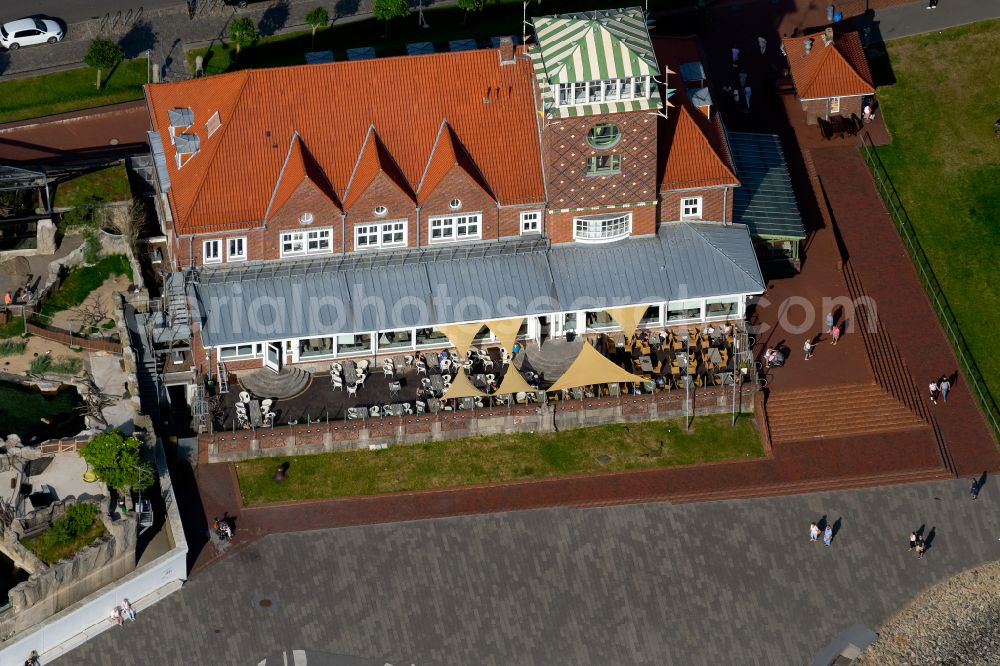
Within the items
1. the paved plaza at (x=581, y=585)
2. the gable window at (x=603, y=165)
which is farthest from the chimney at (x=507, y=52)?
the paved plaza at (x=581, y=585)

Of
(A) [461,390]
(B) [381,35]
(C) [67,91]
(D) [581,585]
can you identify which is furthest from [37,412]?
(B) [381,35]

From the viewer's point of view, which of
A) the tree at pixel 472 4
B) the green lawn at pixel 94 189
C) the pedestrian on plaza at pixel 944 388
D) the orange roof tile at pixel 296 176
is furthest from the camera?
the tree at pixel 472 4

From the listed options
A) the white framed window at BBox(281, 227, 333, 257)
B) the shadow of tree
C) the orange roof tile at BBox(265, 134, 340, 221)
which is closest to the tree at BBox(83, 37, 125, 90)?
the shadow of tree

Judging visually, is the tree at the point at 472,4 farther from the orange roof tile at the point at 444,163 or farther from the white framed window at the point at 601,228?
the white framed window at the point at 601,228

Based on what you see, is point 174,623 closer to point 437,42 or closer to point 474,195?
point 474,195

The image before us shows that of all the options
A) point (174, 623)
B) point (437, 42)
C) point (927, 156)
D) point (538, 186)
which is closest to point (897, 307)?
point (927, 156)
